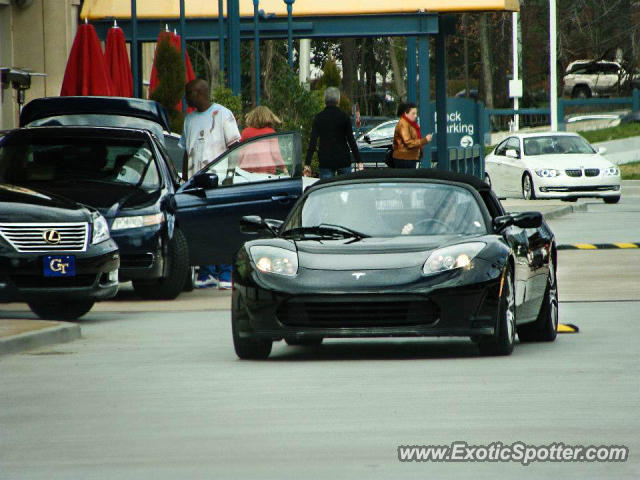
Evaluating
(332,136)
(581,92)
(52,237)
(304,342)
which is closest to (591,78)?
(581,92)

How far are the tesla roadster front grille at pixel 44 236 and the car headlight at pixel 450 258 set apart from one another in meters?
4.30

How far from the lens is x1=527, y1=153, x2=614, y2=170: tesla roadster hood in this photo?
34000 mm

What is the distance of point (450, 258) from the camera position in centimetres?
1058

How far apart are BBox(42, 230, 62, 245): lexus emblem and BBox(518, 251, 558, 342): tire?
13.1ft

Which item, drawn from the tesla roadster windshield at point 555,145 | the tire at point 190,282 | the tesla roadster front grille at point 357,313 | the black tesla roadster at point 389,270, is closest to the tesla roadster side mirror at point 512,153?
the tesla roadster windshield at point 555,145

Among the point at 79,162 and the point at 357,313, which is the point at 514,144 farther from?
the point at 357,313

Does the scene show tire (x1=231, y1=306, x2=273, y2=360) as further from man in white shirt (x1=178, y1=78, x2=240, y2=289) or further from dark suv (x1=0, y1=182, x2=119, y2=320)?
man in white shirt (x1=178, y1=78, x2=240, y2=289)

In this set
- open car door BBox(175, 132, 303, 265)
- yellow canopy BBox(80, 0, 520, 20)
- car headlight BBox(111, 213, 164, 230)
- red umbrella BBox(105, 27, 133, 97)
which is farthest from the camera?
yellow canopy BBox(80, 0, 520, 20)

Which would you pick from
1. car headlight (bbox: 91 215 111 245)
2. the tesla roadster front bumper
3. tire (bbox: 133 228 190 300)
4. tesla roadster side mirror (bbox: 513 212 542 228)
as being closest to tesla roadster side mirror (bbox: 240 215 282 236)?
the tesla roadster front bumper

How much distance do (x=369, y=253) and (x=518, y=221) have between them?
3.95ft

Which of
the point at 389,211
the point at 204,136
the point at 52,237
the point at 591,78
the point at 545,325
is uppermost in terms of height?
the point at 591,78

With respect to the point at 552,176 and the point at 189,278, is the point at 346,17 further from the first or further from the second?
the point at 189,278

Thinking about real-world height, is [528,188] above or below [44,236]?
below

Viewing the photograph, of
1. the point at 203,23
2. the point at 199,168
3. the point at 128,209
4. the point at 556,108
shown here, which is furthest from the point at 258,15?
the point at 556,108
